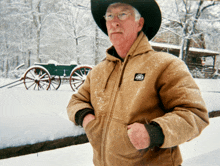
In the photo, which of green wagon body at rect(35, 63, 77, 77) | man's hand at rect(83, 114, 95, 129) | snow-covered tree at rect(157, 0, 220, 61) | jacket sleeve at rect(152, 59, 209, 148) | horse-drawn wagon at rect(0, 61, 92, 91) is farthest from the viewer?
snow-covered tree at rect(157, 0, 220, 61)

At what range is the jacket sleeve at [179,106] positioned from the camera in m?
0.74

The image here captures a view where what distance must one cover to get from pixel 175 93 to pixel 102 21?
1.08 m

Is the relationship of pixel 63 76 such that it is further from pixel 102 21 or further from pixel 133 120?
pixel 133 120

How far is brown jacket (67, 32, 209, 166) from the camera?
2.54ft

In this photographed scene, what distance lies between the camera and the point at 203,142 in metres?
3.39

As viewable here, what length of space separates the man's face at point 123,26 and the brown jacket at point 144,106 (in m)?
0.08

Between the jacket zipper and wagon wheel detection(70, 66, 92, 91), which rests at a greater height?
the jacket zipper

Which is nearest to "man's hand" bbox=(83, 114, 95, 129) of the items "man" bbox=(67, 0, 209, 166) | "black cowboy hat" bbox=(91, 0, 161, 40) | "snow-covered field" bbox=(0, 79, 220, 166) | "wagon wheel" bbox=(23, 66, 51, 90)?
"man" bbox=(67, 0, 209, 166)

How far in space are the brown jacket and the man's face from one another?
77 mm

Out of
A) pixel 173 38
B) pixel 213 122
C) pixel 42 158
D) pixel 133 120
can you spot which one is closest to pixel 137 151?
pixel 133 120

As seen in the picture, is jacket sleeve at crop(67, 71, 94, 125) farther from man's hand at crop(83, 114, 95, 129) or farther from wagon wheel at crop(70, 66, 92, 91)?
wagon wheel at crop(70, 66, 92, 91)

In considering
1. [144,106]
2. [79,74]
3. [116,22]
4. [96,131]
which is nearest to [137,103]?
[144,106]

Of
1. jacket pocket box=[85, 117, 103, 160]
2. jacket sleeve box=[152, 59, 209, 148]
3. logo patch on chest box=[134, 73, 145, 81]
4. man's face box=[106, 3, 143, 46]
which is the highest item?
man's face box=[106, 3, 143, 46]

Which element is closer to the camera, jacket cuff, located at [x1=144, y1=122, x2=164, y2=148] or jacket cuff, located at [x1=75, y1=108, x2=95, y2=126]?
jacket cuff, located at [x1=144, y1=122, x2=164, y2=148]
